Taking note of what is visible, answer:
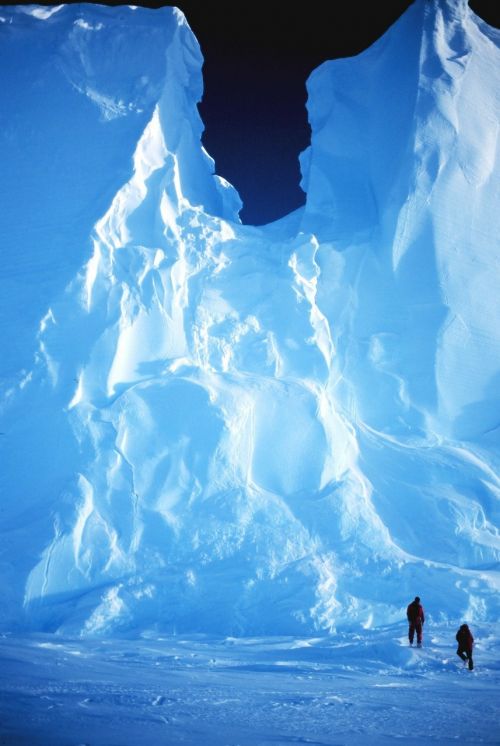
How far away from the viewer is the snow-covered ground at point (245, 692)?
15.3 ft

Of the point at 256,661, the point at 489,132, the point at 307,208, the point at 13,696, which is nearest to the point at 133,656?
the point at 256,661

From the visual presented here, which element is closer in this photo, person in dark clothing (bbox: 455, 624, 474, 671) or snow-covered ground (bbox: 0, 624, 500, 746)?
snow-covered ground (bbox: 0, 624, 500, 746)

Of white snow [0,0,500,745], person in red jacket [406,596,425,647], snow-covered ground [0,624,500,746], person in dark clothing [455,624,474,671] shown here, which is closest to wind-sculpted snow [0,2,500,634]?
white snow [0,0,500,745]

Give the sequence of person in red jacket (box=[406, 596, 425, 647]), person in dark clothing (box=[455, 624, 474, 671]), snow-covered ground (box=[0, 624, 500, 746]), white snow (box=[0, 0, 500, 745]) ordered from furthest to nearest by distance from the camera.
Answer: white snow (box=[0, 0, 500, 745])
person in red jacket (box=[406, 596, 425, 647])
person in dark clothing (box=[455, 624, 474, 671])
snow-covered ground (box=[0, 624, 500, 746])

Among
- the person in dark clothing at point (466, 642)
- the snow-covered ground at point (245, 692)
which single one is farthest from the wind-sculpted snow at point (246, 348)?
the person in dark clothing at point (466, 642)

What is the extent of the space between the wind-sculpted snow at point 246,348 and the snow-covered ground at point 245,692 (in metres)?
1.72

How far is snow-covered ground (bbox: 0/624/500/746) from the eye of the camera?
467 centimetres

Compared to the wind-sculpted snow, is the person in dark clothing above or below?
below

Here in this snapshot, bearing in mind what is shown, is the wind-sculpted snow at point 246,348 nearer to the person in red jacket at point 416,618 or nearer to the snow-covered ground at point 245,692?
the snow-covered ground at point 245,692

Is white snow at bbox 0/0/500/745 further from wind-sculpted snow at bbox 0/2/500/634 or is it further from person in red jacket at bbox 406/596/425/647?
person in red jacket at bbox 406/596/425/647

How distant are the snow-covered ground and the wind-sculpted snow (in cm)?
172

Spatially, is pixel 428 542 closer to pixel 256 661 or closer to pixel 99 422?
pixel 256 661

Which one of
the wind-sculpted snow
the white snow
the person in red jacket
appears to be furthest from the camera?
the wind-sculpted snow

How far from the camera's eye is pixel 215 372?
1341 cm
